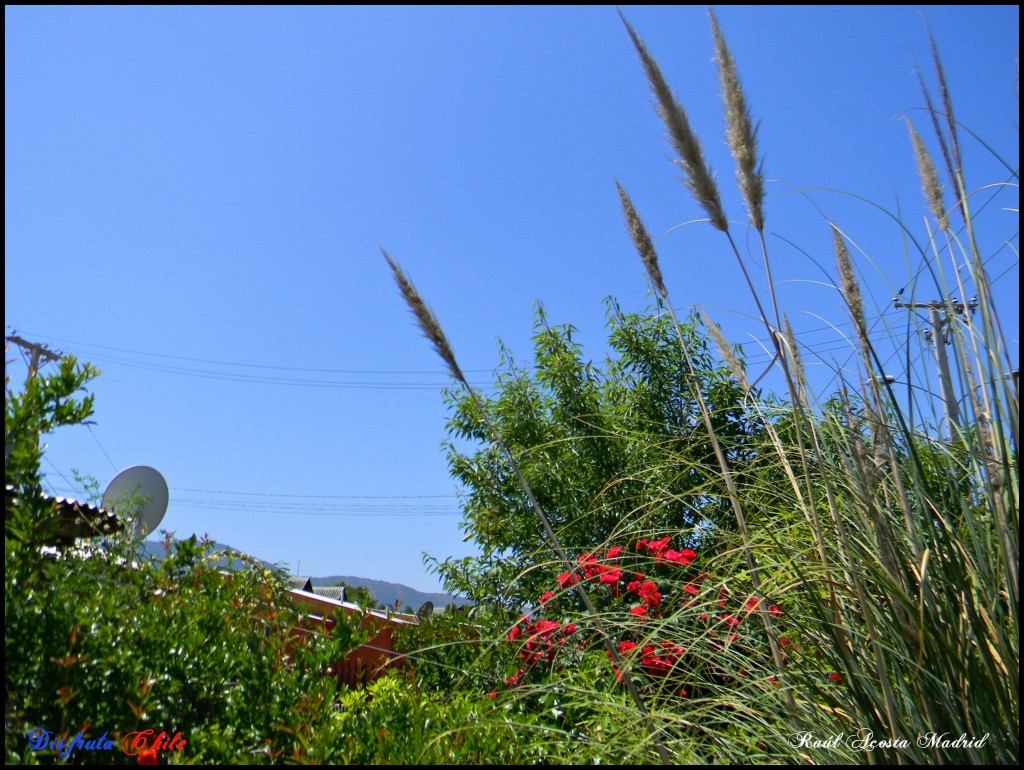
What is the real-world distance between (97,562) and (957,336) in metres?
2.40

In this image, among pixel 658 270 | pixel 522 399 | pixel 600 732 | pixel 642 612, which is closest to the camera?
pixel 600 732

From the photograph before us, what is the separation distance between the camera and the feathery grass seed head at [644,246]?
1942 millimetres

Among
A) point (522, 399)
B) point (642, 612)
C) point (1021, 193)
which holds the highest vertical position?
point (522, 399)

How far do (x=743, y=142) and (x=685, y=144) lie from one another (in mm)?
135

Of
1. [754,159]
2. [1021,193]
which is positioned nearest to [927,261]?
Answer: [1021,193]

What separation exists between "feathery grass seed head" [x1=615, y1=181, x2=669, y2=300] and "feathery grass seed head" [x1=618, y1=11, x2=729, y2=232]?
23 centimetres

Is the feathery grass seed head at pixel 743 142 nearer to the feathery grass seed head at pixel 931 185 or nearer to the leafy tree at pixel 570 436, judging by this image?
the feathery grass seed head at pixel 931 185

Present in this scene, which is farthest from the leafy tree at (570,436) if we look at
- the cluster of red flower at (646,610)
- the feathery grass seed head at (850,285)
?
the feathery grass seed head at (850,285)

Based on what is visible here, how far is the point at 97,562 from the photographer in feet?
6.77

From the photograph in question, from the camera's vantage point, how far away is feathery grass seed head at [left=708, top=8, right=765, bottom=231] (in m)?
1.71

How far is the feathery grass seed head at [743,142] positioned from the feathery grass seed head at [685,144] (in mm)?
66

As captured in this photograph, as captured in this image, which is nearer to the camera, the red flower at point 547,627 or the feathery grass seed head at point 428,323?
the feathery grass seed head at point 428,323

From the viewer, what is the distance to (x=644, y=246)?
→ 1.96 m

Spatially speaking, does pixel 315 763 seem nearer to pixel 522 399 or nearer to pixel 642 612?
pixel 642 612
